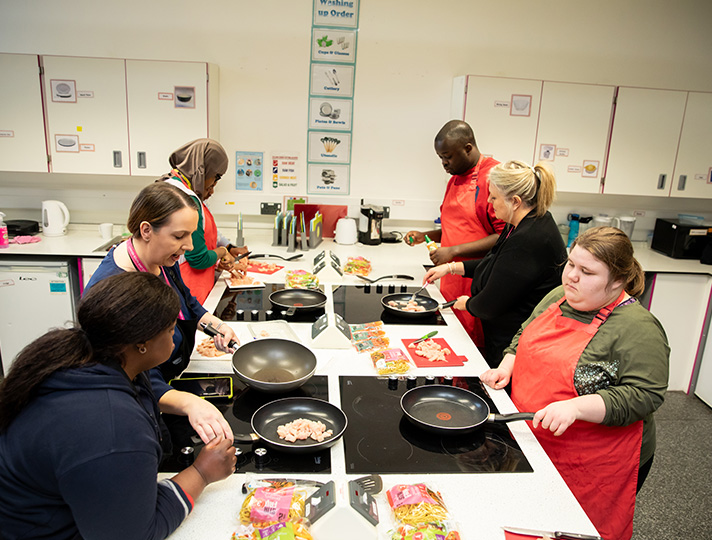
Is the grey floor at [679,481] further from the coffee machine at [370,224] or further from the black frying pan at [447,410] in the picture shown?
the coffee machine at [370,224]

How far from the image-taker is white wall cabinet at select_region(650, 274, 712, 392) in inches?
158

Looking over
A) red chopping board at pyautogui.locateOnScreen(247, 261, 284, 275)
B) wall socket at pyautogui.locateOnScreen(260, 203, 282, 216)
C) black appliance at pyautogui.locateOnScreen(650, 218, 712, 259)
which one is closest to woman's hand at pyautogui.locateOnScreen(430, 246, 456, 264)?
red chopping board at pyautogui.locateOnScreen(247, 261, 284, 275)

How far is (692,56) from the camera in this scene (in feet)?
14.6

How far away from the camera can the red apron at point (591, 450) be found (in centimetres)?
179

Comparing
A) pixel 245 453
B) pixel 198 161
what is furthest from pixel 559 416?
pixel 198 161

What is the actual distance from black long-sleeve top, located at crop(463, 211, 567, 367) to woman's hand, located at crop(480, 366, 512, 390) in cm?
44

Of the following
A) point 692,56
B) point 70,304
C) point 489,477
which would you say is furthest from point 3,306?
point 692,56

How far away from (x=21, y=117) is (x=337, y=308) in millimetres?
2710

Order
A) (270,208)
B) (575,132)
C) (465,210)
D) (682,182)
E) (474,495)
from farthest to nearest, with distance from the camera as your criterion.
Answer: (270,208)
(682,182)
(575,132)
(465,210)
(474,495)

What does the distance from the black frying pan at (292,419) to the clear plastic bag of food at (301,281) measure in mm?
1316

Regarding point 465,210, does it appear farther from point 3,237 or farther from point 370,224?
point 3,237

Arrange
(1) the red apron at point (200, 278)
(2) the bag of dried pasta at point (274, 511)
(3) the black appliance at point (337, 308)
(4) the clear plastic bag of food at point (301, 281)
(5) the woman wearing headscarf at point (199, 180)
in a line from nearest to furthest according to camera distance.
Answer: (2) the bag of dried pasta at point (274, 511)
(3) the black appliance at point (337, 308)
(5) the woman wearing headscarf at point (199, 180)
(1) the red apron at point (200, 278)
(4) the clear plastic bag of food at point (301, 281)

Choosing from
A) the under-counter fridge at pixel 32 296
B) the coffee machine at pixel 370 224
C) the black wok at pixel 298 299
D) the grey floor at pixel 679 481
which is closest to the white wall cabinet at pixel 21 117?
the under-counter fridge at pixel 32 296

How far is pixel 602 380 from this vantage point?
5.78ft
